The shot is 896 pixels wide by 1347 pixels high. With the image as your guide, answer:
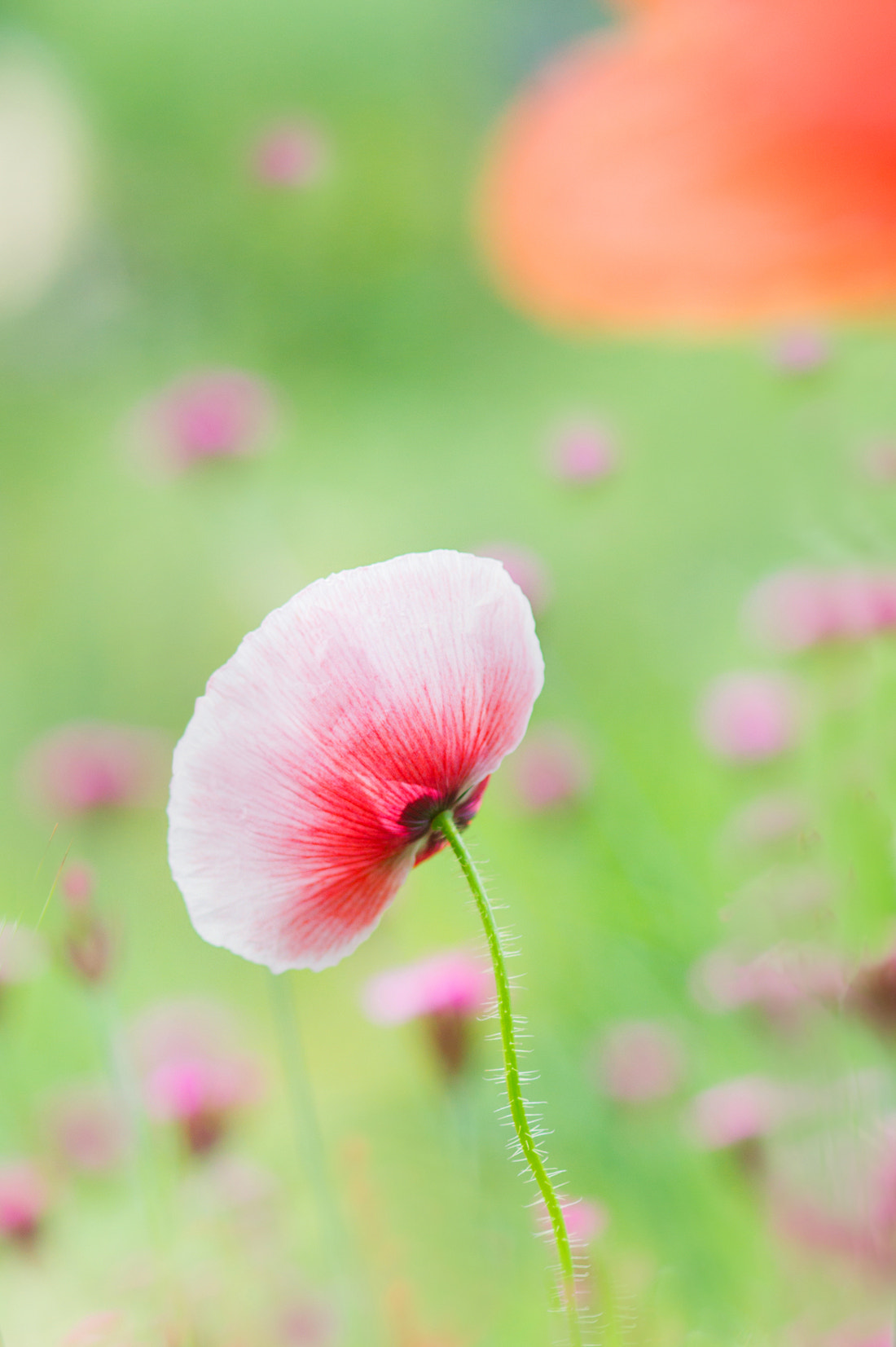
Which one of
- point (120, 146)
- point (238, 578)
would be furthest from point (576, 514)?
point (120, 146)

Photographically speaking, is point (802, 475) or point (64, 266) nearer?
point (802, 475)

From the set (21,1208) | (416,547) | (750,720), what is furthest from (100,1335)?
(416,547)

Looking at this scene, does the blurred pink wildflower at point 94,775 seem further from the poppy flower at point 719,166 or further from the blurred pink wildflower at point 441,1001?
the poppy flower at point 719,166

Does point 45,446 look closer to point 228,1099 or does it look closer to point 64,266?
point 64,266

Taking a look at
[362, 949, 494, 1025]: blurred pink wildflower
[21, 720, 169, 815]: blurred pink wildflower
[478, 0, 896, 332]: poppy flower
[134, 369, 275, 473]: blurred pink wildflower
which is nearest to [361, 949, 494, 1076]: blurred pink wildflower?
[362, 949, 494, 1025]: blurred pink wildflower

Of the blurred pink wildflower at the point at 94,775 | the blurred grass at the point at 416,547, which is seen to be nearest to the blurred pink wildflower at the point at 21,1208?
the blurred grass at the point at 416,547

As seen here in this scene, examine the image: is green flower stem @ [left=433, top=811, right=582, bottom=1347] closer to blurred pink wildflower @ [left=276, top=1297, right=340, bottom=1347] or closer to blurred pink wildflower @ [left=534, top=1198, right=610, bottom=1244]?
blurred pink wildflower @ [left=534, top=1198, right=610, bottom=1244]
